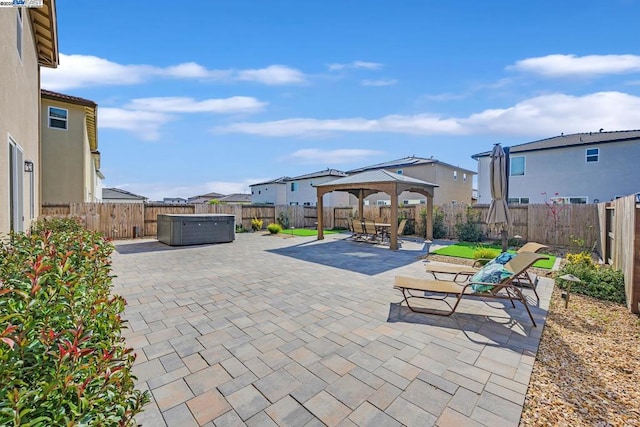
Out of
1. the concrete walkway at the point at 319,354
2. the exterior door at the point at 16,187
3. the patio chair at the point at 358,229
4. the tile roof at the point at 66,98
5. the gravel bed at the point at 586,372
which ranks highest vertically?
the tile roof at the point at 66,98

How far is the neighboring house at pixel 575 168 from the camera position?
15969 millimetres

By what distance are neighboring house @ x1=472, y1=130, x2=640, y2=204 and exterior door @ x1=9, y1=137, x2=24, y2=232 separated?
21.8 metres

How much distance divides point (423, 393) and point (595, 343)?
2.76 metres

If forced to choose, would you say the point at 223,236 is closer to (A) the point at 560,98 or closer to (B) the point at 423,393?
(B) the point at 423,393

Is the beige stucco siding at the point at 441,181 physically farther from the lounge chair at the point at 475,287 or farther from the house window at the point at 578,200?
the lounge chair at the point at 475,287

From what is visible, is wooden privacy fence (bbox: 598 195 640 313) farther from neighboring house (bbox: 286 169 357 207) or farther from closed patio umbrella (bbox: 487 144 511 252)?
neighboring house (bbox: 286 169 357 207)

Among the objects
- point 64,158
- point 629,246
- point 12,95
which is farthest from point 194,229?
point 629,246

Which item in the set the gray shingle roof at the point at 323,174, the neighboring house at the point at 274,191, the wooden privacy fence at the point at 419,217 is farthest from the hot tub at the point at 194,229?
the neighboring house at the point at 274,191

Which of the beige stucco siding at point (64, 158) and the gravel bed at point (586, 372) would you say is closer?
the gravel bed at point (586, 372)

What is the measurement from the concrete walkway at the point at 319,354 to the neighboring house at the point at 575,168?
14.6 metres

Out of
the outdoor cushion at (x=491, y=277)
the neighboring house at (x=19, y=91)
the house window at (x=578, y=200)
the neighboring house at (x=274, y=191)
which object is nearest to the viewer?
the neighboring house at (x=19, y=91)

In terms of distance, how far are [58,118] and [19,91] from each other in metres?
10.0

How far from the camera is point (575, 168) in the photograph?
685 inches

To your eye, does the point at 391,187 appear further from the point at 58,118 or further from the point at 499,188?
the point at 58,118
